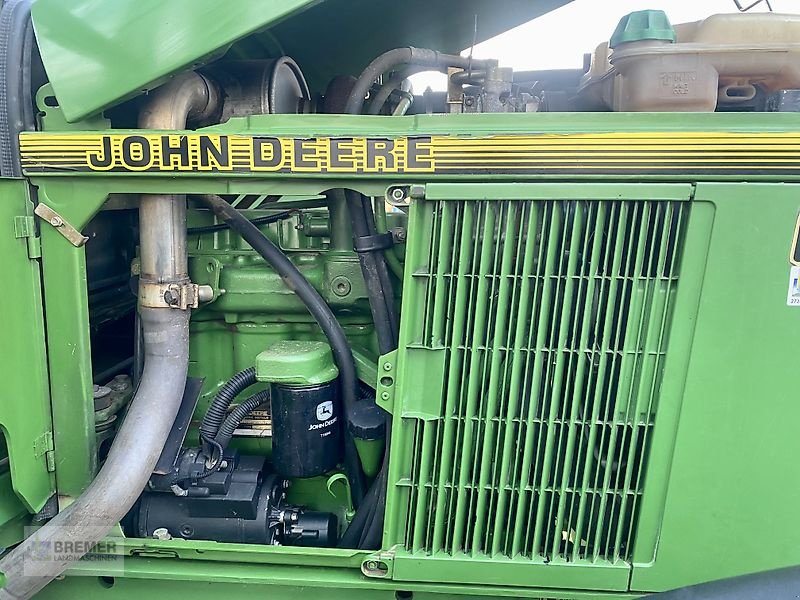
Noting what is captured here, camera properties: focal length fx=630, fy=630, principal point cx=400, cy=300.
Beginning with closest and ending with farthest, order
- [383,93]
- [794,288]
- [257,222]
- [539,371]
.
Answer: [794,288] < [539,371] < [383,93] < [257,222]

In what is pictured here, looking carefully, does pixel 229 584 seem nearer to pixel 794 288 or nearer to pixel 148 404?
pixel 148 404

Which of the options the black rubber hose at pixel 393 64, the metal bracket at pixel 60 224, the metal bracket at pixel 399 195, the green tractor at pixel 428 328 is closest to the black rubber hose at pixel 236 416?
the green tractor at pixel 428 328

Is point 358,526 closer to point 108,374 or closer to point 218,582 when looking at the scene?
point 218,582

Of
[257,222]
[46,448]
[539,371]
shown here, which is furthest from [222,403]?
[539,371]

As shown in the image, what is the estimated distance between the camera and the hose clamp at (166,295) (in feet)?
5.43

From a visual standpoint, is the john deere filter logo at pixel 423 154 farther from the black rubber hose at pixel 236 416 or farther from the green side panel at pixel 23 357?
the black rubber hose at pixel 236 416

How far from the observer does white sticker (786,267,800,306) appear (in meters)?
1.40

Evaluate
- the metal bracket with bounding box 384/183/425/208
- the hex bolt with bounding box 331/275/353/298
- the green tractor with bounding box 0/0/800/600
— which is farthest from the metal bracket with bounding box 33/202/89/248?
the metal bracket with bounding box 384/183/425/208

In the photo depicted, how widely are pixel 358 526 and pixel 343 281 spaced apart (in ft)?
2.31

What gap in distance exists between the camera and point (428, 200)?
1.48 meters

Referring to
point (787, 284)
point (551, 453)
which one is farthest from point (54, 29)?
point (787, 284)

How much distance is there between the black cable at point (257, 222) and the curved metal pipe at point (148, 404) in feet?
0.82

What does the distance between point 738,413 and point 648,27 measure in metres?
0.96

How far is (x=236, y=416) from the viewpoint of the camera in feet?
5.94
